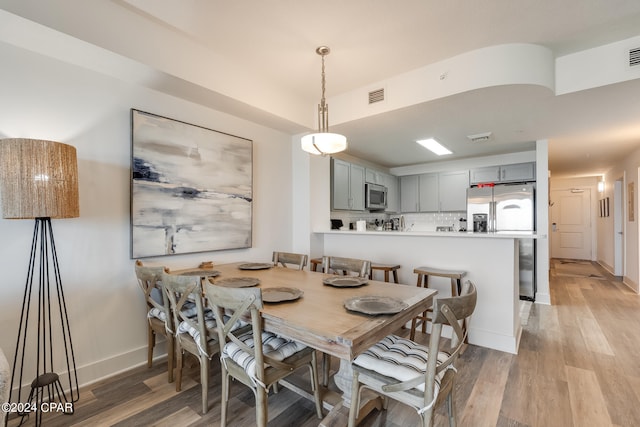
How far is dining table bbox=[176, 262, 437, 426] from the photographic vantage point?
1.31 m

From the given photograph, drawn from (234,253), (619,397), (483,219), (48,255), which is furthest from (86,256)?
(483,219)

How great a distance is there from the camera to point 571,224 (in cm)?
853

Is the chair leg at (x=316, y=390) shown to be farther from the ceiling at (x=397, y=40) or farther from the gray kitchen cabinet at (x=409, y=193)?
the gray kitchen cabinet at (x=409, y=193)

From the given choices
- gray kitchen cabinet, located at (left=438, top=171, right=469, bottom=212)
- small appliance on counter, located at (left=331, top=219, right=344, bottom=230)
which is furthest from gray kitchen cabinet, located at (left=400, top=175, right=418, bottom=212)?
small appliance on counter, located at (left=331, top=219, right=344, bottom=230)

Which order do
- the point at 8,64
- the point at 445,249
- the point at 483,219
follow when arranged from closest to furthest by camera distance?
the point at 8,64, the point at 445,249, the point at 483,219

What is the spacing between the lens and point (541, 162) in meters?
4.28

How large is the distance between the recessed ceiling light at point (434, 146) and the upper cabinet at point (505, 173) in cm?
87

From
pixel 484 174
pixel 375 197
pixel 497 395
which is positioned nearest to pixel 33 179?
pixel 497 395

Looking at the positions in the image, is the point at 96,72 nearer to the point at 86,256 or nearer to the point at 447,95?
the point at 86,256

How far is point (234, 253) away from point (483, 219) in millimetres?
4194

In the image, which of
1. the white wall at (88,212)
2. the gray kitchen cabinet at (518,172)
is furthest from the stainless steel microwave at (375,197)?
the white wall at (88,212)

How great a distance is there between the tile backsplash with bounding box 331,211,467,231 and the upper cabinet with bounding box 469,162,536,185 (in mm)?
734

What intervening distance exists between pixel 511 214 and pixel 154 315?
16.8 feet

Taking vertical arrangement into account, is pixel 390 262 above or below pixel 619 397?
above
